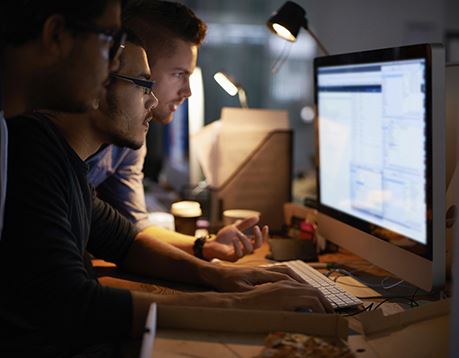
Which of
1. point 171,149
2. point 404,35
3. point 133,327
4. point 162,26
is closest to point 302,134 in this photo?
point 404,35

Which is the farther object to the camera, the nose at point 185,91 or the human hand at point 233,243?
the nose at point 185,91

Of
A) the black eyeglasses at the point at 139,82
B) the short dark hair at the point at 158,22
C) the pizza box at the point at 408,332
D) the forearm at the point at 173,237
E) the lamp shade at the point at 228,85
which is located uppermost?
the short dark hair at the point at 158,22

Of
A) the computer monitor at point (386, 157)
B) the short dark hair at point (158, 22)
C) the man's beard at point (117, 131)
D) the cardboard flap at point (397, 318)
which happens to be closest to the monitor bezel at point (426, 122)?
the computer monitor at point (386, 157)

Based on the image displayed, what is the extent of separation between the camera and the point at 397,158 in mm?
1272

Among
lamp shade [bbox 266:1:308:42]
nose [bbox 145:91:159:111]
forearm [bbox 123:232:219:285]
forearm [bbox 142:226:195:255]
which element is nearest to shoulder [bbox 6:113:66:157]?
nose [bbox 145:91:159:111]

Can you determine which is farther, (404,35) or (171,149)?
(404,35)

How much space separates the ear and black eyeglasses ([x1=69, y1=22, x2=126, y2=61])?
0.7 inches

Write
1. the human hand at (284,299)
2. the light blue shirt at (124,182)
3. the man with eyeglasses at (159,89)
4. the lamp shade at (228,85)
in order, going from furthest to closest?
the lamp shade at (228,85) < the light blue shirt at (124,182) < the man with eyeglasses at (159,89) < the human hand at (284,299)

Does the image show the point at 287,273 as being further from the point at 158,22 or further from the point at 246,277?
the point at 158,22

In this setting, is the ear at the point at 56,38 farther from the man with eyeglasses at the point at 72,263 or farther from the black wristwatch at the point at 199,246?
the black wristwatch at the point at 199,246

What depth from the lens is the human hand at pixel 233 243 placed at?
1575 mm

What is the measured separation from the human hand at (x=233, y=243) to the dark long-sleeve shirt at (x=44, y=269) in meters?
0.52

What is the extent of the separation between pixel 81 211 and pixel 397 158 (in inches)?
26.0

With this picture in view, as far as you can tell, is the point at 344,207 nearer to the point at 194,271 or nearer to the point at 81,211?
the point at 194,271
